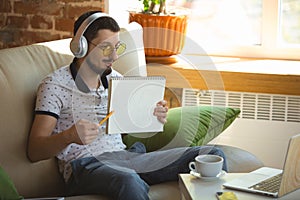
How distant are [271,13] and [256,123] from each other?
63 centimetres

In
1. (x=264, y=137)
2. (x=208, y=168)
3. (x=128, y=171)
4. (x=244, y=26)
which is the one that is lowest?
(x=264, y=137)

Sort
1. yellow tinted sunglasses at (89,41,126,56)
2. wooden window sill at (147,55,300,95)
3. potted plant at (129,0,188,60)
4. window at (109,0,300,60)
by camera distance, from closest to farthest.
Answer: yellow tinted sunglasses at (89,41,126,56), wooden window sill at (147,55,300,95), potted plant at (129,0,188,60), window at (109,0,300,60)

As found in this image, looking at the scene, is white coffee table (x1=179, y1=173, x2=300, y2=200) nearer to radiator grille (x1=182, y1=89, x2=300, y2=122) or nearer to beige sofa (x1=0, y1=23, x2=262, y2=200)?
beige sofa (x1=0, y1=23, x2=262, y2=200)

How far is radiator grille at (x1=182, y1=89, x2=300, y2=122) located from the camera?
3.37 metres

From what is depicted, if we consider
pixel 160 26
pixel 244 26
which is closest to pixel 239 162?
pixel 160 26

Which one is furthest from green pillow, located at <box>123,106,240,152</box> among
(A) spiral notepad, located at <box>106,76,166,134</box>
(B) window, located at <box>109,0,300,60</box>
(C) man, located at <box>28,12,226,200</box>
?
(B) window, located at <box>109,0,300,60</box>

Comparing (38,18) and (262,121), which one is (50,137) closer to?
(262,121)

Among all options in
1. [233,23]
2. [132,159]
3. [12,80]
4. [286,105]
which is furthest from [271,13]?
[12,80]

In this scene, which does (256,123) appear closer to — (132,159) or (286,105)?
(286,105)

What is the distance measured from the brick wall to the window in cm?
21

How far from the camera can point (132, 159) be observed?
2482 millimetres

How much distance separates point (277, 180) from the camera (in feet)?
6.52

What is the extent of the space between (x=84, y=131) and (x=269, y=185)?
2.22ft

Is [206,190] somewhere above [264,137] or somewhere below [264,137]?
above
